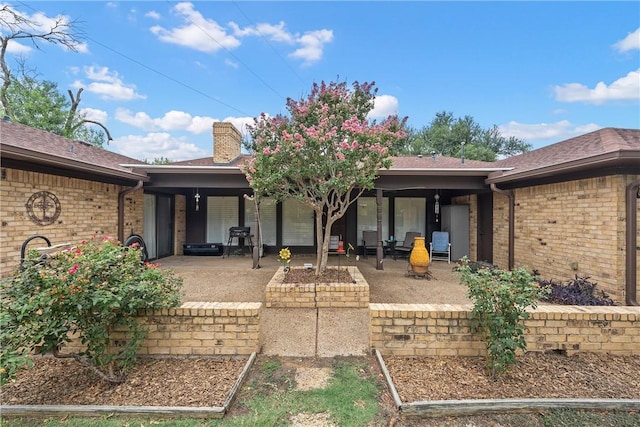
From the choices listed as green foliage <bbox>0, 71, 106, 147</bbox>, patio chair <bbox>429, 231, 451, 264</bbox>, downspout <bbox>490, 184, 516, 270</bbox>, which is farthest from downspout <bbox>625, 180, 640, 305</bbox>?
green foliage <bbox>0, 71, 106, 147</bbox>

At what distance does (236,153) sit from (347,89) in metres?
5.62

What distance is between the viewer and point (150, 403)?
86.1 inches

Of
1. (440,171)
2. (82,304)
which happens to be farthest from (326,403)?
(440,171)

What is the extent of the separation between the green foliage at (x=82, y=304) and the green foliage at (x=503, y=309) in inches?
109

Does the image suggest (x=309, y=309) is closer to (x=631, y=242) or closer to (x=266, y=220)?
(x=631, y=242)

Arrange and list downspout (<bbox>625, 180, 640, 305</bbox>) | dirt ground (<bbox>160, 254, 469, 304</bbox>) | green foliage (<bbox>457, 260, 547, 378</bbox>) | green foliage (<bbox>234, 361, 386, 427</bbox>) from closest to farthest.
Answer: green foliage (<bbox>234, 361, 386, 427</bbox>) → green foliage (<bbox>457, 260, 547, 378</bbox>) → downspout (<bbox>625, 180, 640, 305</bbox>) → dirt ground (<bbox>160, 254, 469, 304</bbox>)

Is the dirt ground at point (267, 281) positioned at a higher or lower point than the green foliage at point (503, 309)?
lower

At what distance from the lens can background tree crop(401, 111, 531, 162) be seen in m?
24.4

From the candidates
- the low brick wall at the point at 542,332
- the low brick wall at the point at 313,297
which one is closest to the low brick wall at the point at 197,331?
the low brick wall at the point at 313,297

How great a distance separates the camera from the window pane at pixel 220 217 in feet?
31.2

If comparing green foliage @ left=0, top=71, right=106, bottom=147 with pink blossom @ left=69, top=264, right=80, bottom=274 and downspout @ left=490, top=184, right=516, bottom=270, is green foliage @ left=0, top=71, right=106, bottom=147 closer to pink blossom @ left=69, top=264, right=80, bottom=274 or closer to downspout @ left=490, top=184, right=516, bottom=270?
pink blossom @ left=69, top=264, right=80, bottom=274

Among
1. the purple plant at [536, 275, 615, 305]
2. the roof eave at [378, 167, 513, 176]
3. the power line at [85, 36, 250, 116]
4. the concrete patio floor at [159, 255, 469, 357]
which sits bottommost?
the concrete patio floor at [159, 255, 469, 357]

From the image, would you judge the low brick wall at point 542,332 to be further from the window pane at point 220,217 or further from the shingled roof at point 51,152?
the window pane at point 220,217

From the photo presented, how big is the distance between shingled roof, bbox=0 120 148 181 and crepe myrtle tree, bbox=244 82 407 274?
9.36ft
